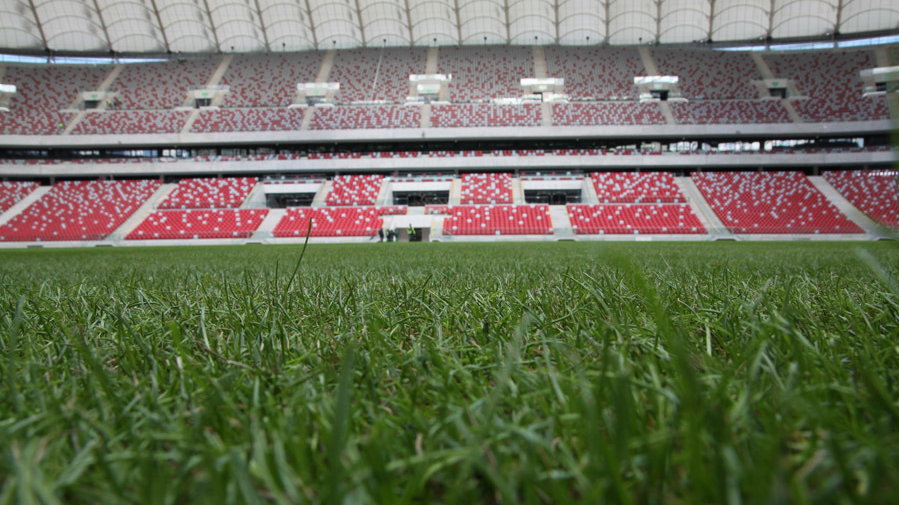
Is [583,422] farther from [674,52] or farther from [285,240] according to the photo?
[674,52]

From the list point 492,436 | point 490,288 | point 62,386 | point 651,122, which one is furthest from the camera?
point 651,122

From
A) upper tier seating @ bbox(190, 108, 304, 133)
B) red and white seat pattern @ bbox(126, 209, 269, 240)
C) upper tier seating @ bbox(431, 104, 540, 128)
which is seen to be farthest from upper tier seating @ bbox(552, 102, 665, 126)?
red and white seat pattern @ bbox(126, 209, 269, 240)

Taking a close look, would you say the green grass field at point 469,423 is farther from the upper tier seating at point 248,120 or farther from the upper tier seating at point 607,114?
the upper tier seating at point 248,120

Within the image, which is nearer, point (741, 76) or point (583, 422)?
point (583, 422)

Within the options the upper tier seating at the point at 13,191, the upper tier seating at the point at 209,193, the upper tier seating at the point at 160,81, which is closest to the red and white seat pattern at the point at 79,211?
the upper tier seating at the point at 13,191

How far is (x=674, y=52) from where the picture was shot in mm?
46625

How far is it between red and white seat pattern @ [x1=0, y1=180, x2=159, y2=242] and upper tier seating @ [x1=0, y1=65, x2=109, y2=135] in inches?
247

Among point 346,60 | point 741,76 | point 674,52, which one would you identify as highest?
point 346,60

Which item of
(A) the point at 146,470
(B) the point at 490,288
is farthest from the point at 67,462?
Answer: (B) the point at 490,288

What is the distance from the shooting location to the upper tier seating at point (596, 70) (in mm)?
43875

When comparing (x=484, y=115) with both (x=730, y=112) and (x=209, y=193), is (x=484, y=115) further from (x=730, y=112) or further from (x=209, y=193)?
(x=209, y=193)

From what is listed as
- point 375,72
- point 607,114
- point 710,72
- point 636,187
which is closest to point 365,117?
point 375,72

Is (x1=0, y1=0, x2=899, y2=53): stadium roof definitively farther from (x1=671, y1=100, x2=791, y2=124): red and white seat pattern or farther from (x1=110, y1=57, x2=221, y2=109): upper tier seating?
(x1=671, y1=100, x2=791, y2=124): red and white seat pattern

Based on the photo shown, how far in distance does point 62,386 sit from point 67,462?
403mm
